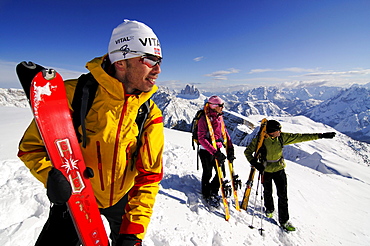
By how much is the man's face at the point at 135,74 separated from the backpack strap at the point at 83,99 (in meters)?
0.32

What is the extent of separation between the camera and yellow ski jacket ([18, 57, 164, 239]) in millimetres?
1909

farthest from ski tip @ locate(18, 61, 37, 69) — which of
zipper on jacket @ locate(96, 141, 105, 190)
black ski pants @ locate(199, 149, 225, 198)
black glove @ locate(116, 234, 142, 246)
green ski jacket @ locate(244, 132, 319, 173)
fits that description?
green ski jacket @ locate(244, 132, 319, 173)

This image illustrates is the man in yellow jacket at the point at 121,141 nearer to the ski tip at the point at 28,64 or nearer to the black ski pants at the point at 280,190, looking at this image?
the ski tip at the point at 28,64

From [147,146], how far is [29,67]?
1.44 metres

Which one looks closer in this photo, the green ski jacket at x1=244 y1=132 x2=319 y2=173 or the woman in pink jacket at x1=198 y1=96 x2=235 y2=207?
the green ski jacket at x1=244 y1=132 x2=319 y2=173

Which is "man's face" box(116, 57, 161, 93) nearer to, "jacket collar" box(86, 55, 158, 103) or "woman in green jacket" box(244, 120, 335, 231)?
"jacket collar" box(86, 55, 158, 103)

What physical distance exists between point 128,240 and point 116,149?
979 millimetres

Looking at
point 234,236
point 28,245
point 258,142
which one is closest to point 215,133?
point 258,142

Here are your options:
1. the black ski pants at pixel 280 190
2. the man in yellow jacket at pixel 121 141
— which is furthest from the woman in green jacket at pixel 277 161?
the man in yellow jacket at pixel 121 141

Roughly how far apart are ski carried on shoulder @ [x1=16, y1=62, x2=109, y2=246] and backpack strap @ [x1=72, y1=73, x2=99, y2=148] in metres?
0.07

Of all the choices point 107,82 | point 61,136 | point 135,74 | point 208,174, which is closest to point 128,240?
point 61,136

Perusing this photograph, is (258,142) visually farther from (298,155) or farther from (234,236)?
(298,155)

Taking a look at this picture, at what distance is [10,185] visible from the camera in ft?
13.9

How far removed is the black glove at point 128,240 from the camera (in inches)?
75.0
